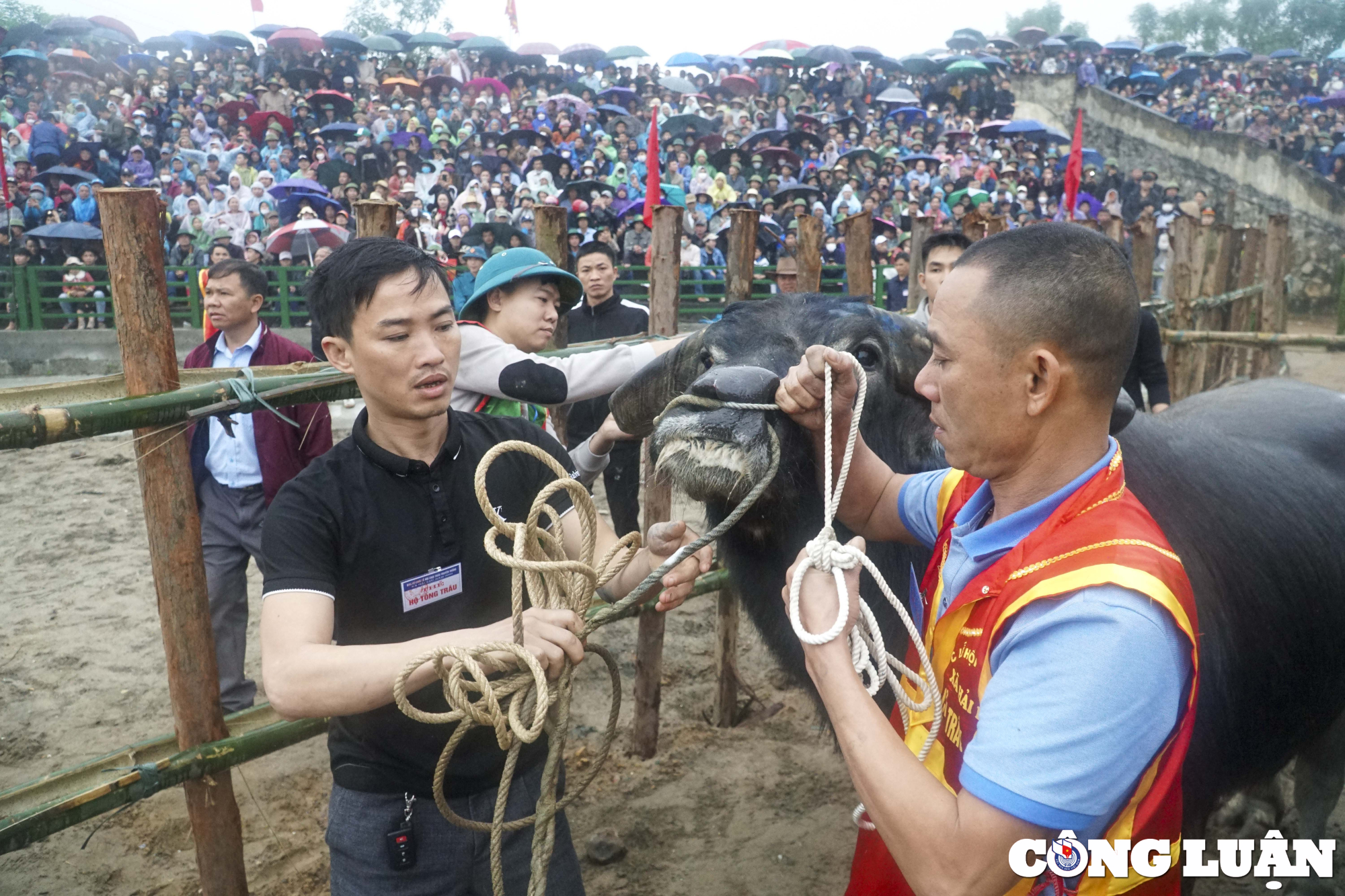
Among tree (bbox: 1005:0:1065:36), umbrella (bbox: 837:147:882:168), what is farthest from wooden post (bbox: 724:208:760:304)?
tree (bbox: 1005:0:1065:36)

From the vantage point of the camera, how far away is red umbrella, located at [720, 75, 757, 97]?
23.8 m

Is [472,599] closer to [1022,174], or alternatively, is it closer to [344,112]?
[1022,174]

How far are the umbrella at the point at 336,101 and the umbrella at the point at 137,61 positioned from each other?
455 centimetres

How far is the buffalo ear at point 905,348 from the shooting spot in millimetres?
2475

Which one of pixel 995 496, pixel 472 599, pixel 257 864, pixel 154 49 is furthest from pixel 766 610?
pixel 154 49

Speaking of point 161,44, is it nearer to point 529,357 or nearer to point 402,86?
point 402,86

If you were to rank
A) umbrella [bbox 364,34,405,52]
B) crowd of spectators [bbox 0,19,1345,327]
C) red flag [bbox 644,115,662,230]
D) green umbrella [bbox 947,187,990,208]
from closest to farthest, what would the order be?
red flag [bbox 644,115,662,230], crowd of spectators [bbox 0,19,1345,327], green umbrella [bbox 947,187,990,208], umbrella [bbox 364,34,405,52]

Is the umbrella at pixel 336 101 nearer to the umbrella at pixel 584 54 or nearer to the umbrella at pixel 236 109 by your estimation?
the umbrella at pixel 236 109

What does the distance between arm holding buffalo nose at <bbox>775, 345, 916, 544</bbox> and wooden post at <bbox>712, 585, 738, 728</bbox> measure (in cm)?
224

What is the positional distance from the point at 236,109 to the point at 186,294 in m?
6.55

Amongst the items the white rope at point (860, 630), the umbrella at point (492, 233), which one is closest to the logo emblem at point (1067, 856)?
the white rope at point (860, 630)

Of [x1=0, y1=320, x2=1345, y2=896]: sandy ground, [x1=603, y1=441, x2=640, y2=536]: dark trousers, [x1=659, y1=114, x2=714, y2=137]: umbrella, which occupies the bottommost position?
[x1=0, y1=320, x2=1345, y2=896]: sandy ground

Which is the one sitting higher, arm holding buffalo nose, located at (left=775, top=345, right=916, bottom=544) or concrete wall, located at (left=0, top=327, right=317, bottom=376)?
arm holding buffalo nose, located at (left=775, top=345, right=916, bottom=544)

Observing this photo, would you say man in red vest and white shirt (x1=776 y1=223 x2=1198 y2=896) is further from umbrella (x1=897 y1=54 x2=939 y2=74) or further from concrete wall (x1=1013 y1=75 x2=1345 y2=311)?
umbrella (x1=897 y1=54 x2=939 y2=74)
